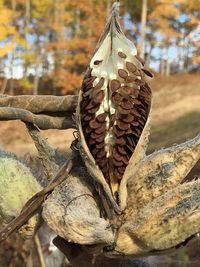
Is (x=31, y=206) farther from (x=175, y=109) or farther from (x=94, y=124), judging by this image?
(x=175, y=109)

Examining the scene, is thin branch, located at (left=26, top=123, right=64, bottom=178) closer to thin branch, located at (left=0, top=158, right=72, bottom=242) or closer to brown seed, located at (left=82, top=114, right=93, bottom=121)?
thin branch, located at (left=0, top=158, right=72, bottom=242)

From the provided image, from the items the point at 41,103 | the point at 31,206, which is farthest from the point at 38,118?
the point at 31,206

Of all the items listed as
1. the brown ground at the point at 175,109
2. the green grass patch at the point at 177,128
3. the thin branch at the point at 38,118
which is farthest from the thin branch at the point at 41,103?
the green grass patch at the point at 177,128

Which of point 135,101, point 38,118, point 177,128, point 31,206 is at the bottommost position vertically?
point 177,128

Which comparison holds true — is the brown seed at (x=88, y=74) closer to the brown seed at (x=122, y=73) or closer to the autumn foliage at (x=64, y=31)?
the brown seed at (x=122, y=73)

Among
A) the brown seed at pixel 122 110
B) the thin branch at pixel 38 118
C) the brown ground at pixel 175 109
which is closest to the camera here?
the brown seed at pixel 122 110

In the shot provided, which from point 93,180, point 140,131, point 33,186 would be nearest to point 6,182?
point 33,186

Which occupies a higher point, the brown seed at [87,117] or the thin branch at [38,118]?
the brown seed at [87,117]
